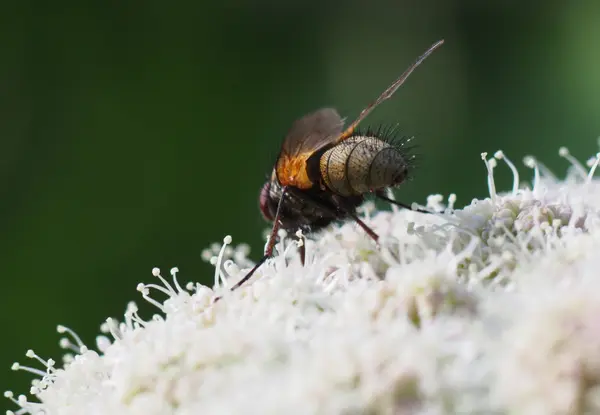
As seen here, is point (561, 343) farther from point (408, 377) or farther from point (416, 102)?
point (416, 102)

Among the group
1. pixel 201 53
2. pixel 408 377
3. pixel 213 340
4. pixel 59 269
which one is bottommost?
pixel 408 377

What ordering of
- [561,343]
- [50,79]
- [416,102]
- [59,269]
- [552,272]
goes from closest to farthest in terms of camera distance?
1. [561,343]
2. [552,272]
3. [59,269]
4. [50,79]
5. [416,102]

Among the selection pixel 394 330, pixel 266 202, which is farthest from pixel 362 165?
pixel 394 330

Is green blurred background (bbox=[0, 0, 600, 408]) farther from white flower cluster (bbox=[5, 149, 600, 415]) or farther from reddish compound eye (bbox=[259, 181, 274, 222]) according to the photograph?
white flower cluster (bbox=[5, 149, 600, 415])

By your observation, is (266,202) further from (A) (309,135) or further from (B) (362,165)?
(B) (362,165)

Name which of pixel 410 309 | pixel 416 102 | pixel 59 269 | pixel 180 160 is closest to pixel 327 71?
pixel 416 102

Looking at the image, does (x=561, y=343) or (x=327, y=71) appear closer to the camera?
(x=561, y=343)
